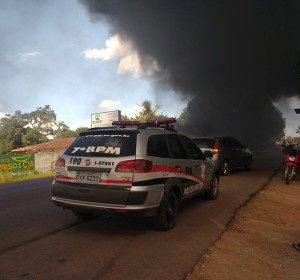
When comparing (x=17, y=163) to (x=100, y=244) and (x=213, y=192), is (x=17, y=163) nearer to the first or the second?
(x=213, y=192)

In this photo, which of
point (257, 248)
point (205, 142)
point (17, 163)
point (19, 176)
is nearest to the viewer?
point (257, 248)

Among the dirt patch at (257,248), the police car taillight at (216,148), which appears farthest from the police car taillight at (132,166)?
the police car taillight at (216,148)

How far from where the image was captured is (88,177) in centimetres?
366

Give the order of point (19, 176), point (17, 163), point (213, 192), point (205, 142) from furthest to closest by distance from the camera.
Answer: point (17, 163) → point (19, 176) → point (205, 142) → point (213, 192)

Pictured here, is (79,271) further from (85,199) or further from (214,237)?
(214,237)

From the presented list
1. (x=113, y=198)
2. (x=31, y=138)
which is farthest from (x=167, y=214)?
(x=31, y=138)

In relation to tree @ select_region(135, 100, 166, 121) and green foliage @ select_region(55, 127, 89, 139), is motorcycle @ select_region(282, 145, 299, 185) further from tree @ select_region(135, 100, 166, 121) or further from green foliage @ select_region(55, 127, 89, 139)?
green foliage @ select_region(55, 127, 89, 139)

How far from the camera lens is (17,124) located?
53.0m

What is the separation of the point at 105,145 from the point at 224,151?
23.1 ft

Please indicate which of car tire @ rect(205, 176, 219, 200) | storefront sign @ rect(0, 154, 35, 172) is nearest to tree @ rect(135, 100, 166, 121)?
storefront sign @ rect(0, 154, 35, 172)

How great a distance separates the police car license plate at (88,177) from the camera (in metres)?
3.60

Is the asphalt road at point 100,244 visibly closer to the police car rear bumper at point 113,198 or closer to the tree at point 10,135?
the police car rear bumper at point 113,198

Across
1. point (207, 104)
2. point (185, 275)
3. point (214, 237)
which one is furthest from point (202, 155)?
point (207, 104)

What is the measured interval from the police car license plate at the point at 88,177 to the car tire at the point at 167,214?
103cm
